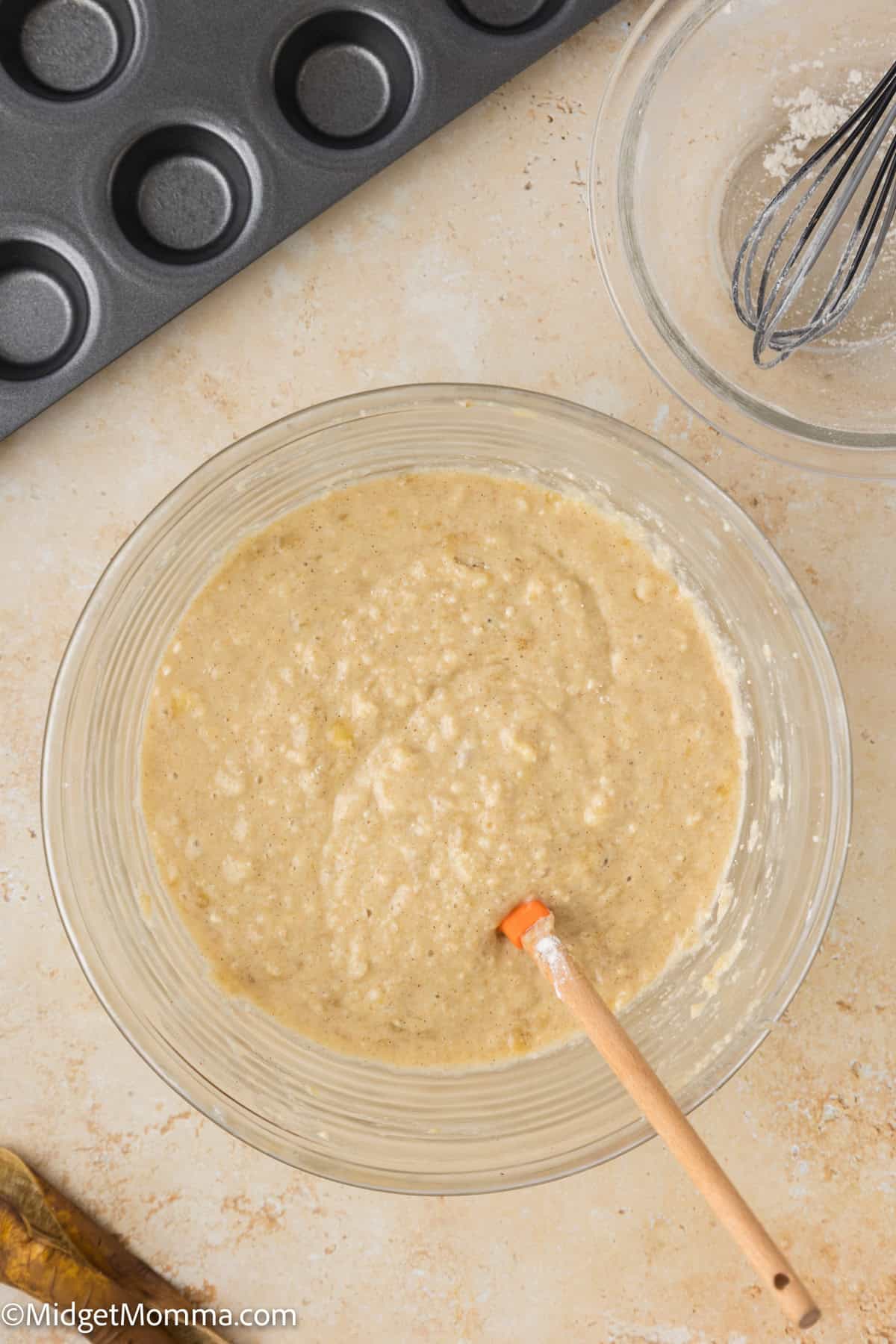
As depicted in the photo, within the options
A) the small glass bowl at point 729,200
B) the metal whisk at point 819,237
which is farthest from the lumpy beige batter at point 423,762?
the metal whisk at point 819,237

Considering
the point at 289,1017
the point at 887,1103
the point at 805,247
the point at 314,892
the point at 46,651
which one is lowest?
the point at 887,1103

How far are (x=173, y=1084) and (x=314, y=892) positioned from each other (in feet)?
0.97

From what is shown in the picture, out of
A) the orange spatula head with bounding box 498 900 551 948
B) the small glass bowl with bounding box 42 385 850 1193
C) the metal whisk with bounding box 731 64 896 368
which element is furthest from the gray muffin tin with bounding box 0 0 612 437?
the orange spatula head with bounding box 498 900 551 948

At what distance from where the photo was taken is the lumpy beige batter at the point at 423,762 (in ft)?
4.71

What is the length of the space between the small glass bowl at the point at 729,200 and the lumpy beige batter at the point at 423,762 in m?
0.27

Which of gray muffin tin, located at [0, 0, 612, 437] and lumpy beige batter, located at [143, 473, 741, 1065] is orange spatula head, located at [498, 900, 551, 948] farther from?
gray muffin tin, located at [0, 0, 612, 437]

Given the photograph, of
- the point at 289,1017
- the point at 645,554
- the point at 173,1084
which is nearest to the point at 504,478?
the point at 645,554

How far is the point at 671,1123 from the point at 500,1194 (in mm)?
503

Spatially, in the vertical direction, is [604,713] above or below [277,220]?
below

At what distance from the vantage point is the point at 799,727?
4.92 feet

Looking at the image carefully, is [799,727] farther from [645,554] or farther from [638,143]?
[638,143]

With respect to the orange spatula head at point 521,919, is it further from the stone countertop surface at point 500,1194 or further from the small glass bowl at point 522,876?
the stone countertop surface at point 500,1194

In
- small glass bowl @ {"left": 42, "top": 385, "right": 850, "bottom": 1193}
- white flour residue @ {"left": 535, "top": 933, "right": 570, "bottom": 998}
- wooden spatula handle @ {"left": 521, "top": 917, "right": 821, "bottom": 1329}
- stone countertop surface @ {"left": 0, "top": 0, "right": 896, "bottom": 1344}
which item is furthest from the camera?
stone countertop surface @ {"left": 0, "top": 0, "right": 896, "bottom": 1344}

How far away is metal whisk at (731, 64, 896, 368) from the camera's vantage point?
136 centimetres
